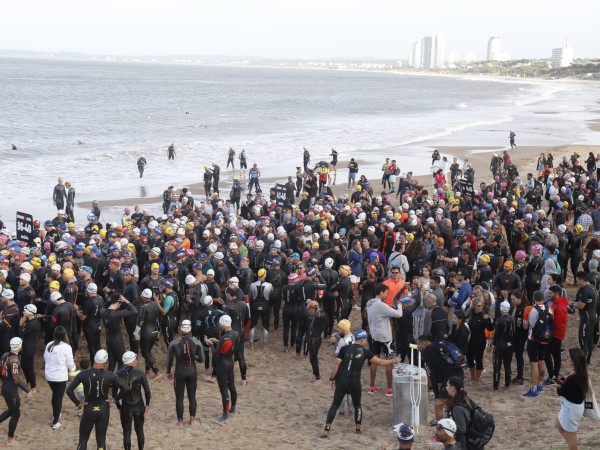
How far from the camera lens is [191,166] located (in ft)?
128

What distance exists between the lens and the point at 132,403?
9.16 metres

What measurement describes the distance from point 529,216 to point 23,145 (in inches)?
1641

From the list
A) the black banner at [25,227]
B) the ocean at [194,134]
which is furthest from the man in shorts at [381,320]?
the ocean at [194,134]

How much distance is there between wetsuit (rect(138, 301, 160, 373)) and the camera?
11.4 metres

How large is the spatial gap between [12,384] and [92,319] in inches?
93.0

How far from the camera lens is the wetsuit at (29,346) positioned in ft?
35.4

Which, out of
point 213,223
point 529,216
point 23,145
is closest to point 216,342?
point 213,223

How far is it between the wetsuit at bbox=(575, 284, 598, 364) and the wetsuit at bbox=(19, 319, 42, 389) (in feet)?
27.9

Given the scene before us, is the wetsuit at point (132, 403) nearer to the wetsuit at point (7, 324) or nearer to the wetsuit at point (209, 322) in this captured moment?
the wetsuit at point (209, 322)

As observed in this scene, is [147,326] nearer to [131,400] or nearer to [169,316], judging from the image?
[169,316]

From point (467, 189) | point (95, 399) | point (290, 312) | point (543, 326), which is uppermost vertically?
point (467, 189)

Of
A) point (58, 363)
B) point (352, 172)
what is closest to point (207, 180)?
point (352, 172)

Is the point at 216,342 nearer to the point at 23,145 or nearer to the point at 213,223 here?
the point at 213,223

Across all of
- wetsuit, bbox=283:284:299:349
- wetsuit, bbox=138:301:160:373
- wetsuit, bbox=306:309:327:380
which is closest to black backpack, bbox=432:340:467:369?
wetsuit, bbox=306:309:327:380
